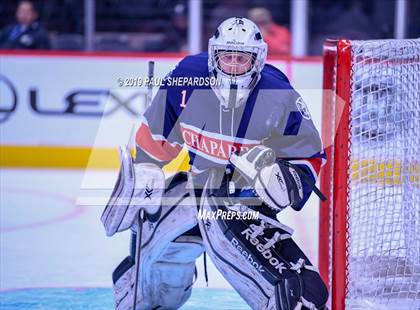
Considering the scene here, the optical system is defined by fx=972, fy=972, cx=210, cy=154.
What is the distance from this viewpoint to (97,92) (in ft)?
21.8

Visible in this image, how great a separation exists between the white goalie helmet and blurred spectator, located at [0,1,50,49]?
4.47m

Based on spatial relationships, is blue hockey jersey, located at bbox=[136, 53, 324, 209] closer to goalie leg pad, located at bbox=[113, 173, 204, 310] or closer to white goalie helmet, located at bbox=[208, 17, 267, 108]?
white goalie helmet, located at bbox=[208, 17, 267, 108]

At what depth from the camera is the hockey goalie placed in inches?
116

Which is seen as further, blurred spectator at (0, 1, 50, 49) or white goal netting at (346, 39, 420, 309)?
blurred spectator at (0, 1, 50, 49)

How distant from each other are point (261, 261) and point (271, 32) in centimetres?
486

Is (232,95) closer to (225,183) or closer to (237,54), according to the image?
(237,54)

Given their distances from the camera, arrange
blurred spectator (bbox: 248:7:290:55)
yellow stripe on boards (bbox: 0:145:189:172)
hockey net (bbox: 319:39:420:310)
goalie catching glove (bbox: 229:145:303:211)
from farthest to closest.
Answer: blurred spectator (bbox: 248:7:290:55), yellow stripe on boards (bbox: 0:145:189:172), hockey net (bbox: 319:39:420:310), goalie catching glove (bbox: 229:145:303:211)

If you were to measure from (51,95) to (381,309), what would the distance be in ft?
12.4

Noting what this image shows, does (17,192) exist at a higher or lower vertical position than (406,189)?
lower

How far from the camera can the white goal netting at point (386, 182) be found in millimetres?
3426

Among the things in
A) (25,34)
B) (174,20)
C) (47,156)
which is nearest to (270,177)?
(47,156)

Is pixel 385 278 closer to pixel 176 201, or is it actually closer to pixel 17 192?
pixel 176 201

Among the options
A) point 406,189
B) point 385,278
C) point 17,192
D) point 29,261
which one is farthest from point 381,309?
point 17,192

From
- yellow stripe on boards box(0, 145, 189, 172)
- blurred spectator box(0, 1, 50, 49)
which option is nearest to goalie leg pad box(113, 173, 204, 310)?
yellow stripe on boards box(0, 145, 189, 172)
